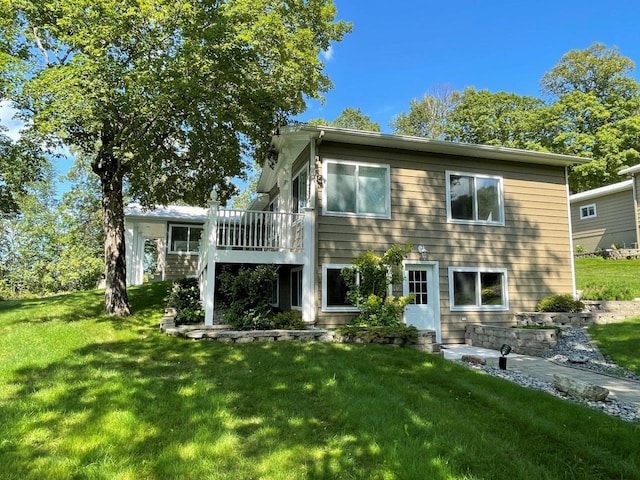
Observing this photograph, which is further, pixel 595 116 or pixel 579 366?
pixel 595 116

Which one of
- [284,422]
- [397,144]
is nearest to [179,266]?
[397,144]

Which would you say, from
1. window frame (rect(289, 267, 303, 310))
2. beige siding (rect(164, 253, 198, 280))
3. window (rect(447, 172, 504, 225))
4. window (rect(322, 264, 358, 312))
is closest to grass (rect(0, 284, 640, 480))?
window (rect(322, 264, 358, 312))

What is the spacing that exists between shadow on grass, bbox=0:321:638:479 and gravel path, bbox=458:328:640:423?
27.7 inches

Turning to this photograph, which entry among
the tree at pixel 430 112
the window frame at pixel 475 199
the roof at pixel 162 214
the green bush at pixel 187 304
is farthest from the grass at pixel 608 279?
the tree at pixel 430 112

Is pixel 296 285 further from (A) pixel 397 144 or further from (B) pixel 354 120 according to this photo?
(B) pixel 354 120

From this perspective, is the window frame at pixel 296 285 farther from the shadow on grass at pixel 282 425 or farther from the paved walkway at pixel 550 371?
the shadow on grass at pixel 282 425

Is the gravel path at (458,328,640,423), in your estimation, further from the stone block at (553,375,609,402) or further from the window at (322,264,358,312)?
the window at (322,264,358,312)

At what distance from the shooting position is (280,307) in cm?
1169

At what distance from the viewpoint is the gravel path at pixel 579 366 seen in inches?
185

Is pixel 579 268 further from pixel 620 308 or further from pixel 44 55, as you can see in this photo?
pixel 44 55

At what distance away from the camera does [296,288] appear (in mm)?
10727

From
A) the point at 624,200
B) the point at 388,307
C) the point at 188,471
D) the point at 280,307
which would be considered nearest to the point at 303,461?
the point at 188,471

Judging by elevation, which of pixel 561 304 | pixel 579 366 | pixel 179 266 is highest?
pixel 179 266

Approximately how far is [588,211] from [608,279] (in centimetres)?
874
